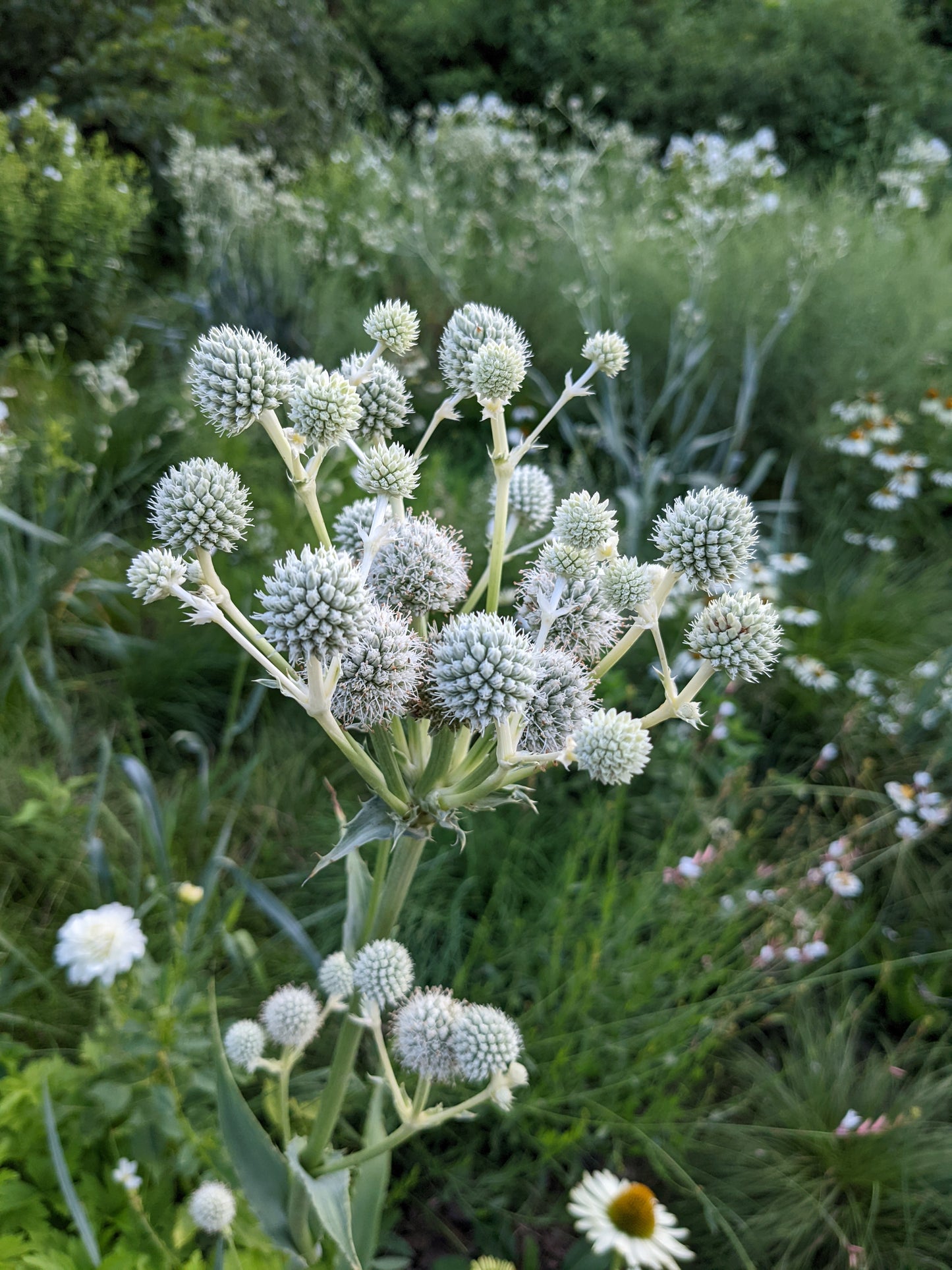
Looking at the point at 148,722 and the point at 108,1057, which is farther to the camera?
the point at 148,722

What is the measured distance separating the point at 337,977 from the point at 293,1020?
0.17 meters

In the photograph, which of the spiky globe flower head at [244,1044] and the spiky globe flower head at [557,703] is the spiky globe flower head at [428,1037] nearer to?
the spiky globe flower head at [244,1044]

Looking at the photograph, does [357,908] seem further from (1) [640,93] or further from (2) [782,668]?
(1) [640,93]

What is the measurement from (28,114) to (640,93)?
9.14 metres

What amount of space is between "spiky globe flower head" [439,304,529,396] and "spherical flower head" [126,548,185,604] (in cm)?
48

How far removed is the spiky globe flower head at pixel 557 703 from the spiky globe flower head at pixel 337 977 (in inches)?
22.4

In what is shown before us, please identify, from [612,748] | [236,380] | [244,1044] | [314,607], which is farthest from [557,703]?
[244,1044]

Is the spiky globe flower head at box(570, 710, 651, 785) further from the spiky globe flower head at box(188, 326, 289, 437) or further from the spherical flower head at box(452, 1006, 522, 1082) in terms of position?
the spiky globe flower head at box(188, 326, 289, 437)

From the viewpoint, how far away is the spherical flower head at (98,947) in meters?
1.66

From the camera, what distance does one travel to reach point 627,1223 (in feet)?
4.89

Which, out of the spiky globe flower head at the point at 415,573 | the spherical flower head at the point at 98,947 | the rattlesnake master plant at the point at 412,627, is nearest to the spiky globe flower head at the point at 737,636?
the rattlesnake master plant at the point at 412,627

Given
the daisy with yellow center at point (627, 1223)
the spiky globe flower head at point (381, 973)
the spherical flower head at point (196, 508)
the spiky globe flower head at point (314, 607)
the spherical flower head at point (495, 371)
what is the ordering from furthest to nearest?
the daisy with yellow center at point (627, 1223), the spiky globe flower head at point (381, 973), the spherical flower head at point (495, 371), the spherical flower head at point (196, 508), the spiky globe flower head at point (314, 607)

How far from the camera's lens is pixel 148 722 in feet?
10.8

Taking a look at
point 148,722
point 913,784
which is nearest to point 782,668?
point 913,784
